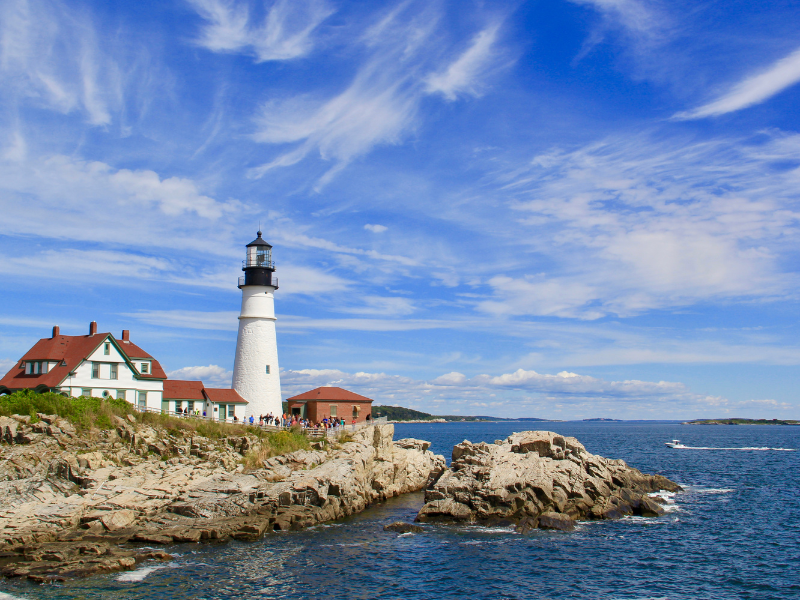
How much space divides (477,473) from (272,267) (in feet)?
72.2

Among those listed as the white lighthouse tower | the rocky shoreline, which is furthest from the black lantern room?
the rocky shoreline

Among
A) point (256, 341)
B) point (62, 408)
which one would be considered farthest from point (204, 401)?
point (62, 408)

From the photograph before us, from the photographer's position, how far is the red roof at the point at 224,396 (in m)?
44.2

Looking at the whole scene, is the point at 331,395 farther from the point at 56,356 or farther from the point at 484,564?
the point at 484,564

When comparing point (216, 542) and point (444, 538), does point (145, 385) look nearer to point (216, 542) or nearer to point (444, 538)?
point (216, 542)

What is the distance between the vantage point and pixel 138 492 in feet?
95.8

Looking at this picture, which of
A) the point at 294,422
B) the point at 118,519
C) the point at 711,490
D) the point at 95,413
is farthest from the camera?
the point at 294,422

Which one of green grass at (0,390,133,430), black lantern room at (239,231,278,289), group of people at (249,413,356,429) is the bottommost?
group of people at (249,413,356,429)

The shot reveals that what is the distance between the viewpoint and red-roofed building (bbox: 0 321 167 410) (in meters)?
37.4

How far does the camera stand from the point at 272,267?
4566 cm

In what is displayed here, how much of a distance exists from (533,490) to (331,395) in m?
22.7

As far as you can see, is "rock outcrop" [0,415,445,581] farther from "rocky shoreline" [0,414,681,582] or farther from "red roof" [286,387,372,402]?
"red roof" [286,387,372,402]

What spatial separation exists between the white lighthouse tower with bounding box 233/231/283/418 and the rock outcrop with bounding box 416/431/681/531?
16.6 metres

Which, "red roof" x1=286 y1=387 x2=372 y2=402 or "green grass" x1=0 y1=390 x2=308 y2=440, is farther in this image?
"red roof" x1=286 y1=387 x2=372 y2=402
